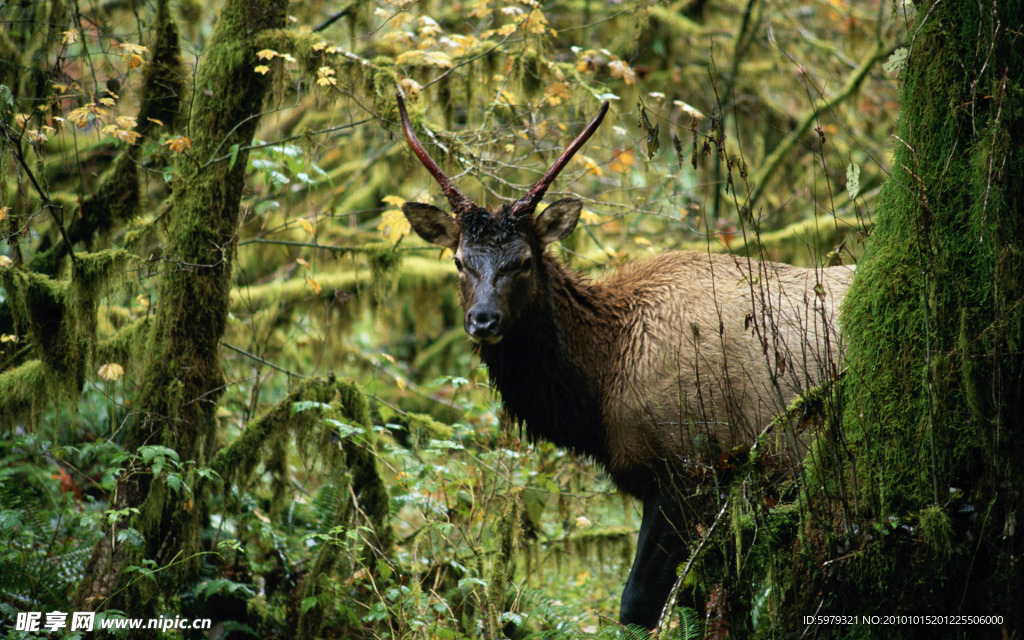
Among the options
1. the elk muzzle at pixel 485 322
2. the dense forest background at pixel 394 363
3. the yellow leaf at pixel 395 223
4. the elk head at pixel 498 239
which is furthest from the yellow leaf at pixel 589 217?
the elk muzzle at pixel 485 322

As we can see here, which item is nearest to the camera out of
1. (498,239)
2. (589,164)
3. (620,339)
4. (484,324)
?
(484,324)

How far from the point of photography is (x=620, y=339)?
232 inches

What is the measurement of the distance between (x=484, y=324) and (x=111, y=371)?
9.27ft

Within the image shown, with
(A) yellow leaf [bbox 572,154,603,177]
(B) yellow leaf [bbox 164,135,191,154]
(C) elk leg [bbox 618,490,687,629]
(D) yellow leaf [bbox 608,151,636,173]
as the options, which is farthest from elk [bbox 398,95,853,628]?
(D) yellow leaf [bbox 608,151,636,173]

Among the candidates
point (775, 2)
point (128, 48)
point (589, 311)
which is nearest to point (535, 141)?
point (589, 311)

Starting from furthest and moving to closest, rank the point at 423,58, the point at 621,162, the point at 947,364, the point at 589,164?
the point at 621,162, the point at 589,164, the point at 423,58, the point at 947,364

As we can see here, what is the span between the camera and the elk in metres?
5.25

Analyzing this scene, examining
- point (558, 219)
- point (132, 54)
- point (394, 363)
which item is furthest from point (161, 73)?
point (558, 219)

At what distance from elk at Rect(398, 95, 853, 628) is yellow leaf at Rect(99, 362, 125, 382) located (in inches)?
94.4

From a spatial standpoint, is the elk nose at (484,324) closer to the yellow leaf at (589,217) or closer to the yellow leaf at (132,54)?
the yellow leaf at (589,217)

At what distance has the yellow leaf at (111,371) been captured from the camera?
578 cm

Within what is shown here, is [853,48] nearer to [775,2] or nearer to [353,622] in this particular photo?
[775,2]

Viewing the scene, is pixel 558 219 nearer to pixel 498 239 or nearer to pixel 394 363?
pixel 498 239

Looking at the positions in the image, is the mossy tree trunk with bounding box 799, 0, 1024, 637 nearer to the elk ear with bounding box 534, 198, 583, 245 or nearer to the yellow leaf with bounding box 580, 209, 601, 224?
the elk ear with bounding box 534, 198, 583, 245
